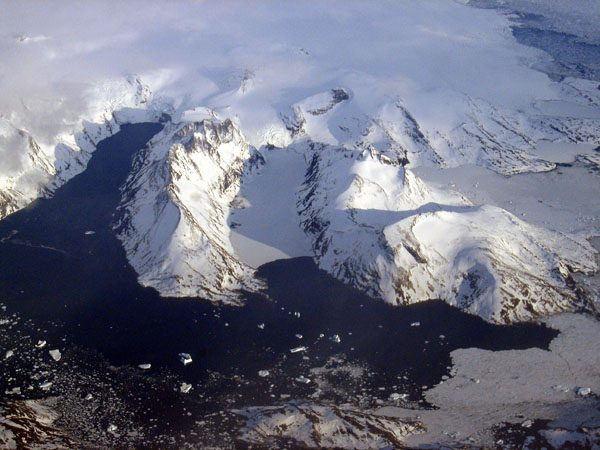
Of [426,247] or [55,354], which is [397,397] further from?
[55,354]

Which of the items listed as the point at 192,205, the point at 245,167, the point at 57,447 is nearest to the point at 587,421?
the point at 57,447

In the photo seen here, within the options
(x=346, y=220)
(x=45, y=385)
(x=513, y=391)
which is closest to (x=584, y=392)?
(x=513, y=391)

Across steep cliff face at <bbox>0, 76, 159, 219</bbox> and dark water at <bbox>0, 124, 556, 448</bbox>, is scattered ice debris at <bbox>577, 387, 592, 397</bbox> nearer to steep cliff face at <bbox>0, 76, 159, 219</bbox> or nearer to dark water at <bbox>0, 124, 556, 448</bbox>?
dark water at <bbox>0, 124, 556, 448</bbox>

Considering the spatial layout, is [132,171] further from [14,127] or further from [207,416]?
[207,416]

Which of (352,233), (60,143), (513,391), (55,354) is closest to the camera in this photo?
(513,391)

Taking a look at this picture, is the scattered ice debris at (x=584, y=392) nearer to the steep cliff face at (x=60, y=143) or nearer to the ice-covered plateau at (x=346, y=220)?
the ice-covered plateau at (x=346, y=220)

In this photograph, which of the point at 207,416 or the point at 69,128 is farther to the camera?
the point at 69,128

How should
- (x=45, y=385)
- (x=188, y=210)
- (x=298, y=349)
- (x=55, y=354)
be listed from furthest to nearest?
1. (x=188, y=210)
2. (x=298, y=349)
3. (x=55, y=354)
4. (x=45, y=385)
